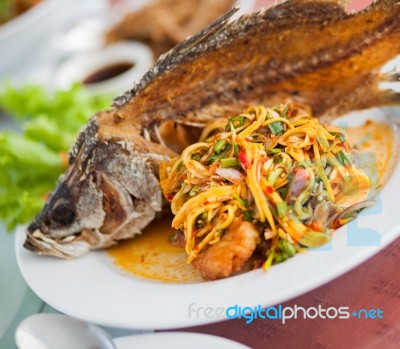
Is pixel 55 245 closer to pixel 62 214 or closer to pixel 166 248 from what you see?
pixel 62 214

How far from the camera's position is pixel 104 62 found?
485 cm

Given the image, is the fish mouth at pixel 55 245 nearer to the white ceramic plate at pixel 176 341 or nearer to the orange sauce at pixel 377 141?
the white ceramic plate at pixel 176 341

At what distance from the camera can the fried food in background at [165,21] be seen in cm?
479

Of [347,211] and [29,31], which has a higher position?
[29,31]

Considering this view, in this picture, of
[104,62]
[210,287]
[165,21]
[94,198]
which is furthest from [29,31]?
[210,287]

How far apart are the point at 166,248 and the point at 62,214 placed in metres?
0.49

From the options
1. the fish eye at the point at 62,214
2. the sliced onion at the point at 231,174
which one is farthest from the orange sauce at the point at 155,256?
the sliced onion at the point at 231,174

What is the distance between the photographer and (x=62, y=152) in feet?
11.6

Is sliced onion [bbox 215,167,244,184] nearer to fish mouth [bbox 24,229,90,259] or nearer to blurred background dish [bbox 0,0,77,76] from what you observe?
fish mouth [bbox 24,229,90,259]

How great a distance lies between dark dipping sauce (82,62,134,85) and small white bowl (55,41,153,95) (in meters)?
0.02

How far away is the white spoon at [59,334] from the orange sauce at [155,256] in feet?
1.07

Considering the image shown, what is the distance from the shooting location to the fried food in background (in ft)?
15.7

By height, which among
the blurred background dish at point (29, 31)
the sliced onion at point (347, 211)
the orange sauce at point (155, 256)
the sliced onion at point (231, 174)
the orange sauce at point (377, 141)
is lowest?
the orange sauce at point (377, 141)

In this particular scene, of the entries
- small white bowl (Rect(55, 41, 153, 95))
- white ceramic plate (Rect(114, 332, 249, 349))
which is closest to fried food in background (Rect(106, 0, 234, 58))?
small white bowl (Rect(55, 41, 153, 95))
